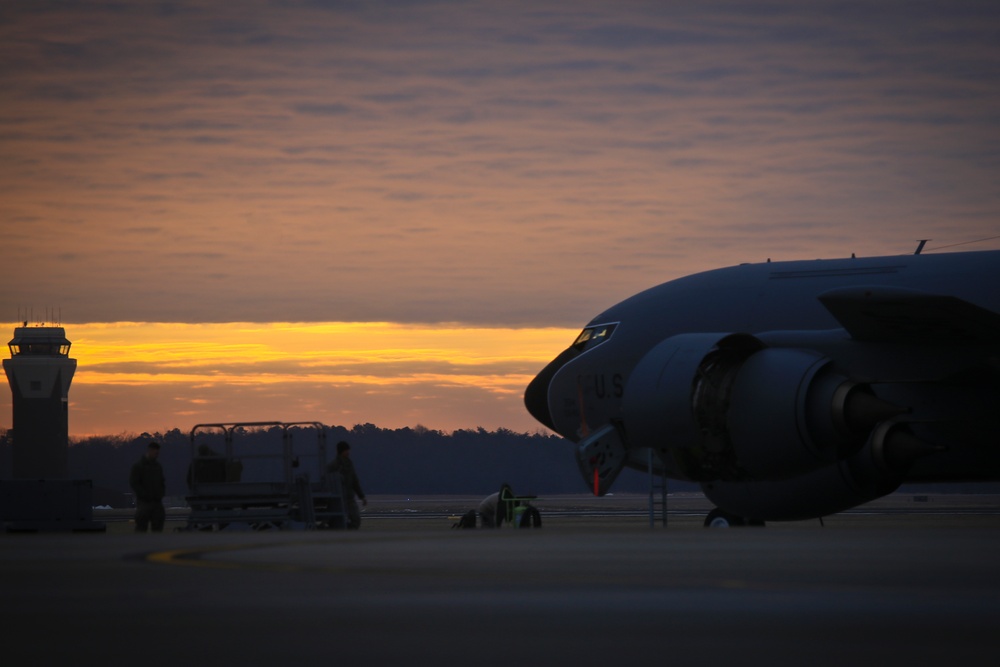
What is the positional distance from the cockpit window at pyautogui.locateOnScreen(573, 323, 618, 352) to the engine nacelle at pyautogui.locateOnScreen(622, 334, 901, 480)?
7.29 m

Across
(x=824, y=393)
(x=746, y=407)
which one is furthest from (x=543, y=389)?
(x=824, y=393)

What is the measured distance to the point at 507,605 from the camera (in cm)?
916

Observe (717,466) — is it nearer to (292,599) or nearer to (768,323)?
(768,323)

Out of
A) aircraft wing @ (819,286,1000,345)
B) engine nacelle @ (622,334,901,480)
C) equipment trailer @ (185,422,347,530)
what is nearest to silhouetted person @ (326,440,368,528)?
equipment trailer @ (185,422,347,530)

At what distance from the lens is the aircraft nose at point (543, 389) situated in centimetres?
3222

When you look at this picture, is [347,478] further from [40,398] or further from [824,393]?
[40,398]

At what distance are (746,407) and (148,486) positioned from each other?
12489 mm

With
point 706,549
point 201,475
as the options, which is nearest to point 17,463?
point 201,475

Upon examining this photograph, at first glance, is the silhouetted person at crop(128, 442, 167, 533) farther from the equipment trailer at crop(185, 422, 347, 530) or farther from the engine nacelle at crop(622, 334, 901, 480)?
the engine nacelle at crop(622, 334, 901, 480)

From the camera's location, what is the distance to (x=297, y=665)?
6.31 meters

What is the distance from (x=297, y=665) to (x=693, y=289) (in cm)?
2364

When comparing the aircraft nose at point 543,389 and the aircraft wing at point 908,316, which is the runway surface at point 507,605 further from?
the aircraft nose at point 543,389

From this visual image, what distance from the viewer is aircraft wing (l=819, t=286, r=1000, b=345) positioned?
Answer: 2141 cm

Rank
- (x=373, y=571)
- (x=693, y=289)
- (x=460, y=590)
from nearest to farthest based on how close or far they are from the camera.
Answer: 1. (x=460, y=590)
2. (x=373, y=571)
3. (x=693, y=289)
